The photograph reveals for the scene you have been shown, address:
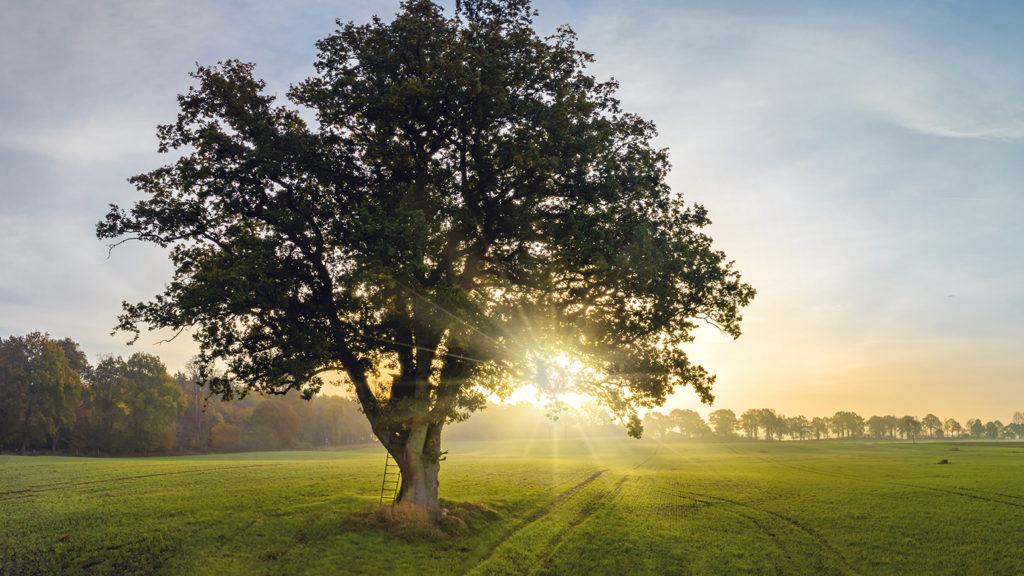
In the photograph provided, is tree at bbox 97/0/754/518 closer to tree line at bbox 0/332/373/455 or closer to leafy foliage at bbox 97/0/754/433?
leafy foliage at bbox 97/0/754/433

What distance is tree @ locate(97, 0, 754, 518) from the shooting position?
20.9 meters

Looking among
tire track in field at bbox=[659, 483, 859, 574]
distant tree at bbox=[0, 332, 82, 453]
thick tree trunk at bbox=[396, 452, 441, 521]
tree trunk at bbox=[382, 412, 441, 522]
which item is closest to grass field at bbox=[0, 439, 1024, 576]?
tire track in field at bbox=[659, 483, 859, 574]

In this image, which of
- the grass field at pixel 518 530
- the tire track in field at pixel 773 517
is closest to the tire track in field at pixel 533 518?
the grass field at pixel 518 530

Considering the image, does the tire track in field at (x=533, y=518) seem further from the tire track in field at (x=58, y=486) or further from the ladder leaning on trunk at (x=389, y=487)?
the tire track in field at (x=58, y=486)

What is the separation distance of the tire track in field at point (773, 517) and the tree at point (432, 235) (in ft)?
26.5

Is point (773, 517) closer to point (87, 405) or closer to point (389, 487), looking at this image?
point (389, 487)

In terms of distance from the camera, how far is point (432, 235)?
2241 cm

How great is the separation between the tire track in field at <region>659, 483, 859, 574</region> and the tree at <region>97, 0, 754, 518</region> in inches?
317

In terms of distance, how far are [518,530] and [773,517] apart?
15.7m

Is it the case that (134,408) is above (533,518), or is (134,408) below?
above

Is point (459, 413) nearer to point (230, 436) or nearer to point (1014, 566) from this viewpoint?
point (1014, 566)

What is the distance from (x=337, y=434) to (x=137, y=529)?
13874cm

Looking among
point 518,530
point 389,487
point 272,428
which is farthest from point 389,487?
point 272,428

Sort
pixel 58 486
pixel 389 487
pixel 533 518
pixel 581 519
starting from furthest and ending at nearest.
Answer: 1. pixel 389 487
2. pixel 58 486
3. pixel 581 519
4. pixel 533 518
